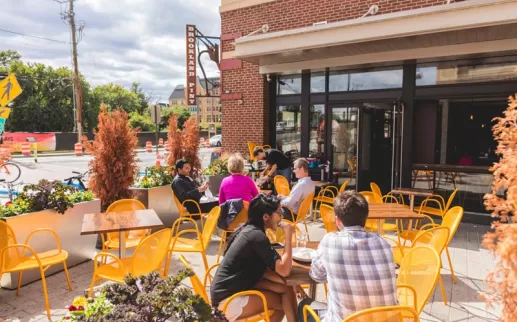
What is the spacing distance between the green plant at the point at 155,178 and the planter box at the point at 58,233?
1.38m

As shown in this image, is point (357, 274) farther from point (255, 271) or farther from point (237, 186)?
point (237, 186)

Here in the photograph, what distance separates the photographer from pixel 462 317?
3.56 metres

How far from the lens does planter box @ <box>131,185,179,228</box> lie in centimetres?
637

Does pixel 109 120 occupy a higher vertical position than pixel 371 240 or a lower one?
higher

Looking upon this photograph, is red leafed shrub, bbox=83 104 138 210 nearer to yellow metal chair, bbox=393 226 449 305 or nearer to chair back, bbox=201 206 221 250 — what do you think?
chair back, bbox=201 206 221 250

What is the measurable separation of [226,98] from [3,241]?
7151 millimetres

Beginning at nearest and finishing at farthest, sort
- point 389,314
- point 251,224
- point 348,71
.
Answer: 1. point 389,314
2. point 251,224
3. point 348,71

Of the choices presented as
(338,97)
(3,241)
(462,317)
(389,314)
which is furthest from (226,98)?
(389,314)

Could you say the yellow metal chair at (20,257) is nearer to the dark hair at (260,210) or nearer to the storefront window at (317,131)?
the dark hair at (260,210)

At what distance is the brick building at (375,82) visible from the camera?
6.48m

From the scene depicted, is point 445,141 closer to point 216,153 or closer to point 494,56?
point 494,56

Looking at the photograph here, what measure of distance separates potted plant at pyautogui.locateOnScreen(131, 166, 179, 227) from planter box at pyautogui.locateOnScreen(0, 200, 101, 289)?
1.11 metres

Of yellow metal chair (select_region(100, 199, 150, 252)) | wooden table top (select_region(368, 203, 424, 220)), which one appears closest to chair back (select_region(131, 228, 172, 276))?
A: yellow metal chair (select_region(100, 199, 150, 252))

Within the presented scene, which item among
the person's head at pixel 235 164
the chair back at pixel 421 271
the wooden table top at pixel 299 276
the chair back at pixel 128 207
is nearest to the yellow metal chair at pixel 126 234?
the chair back at pixel 128 207
